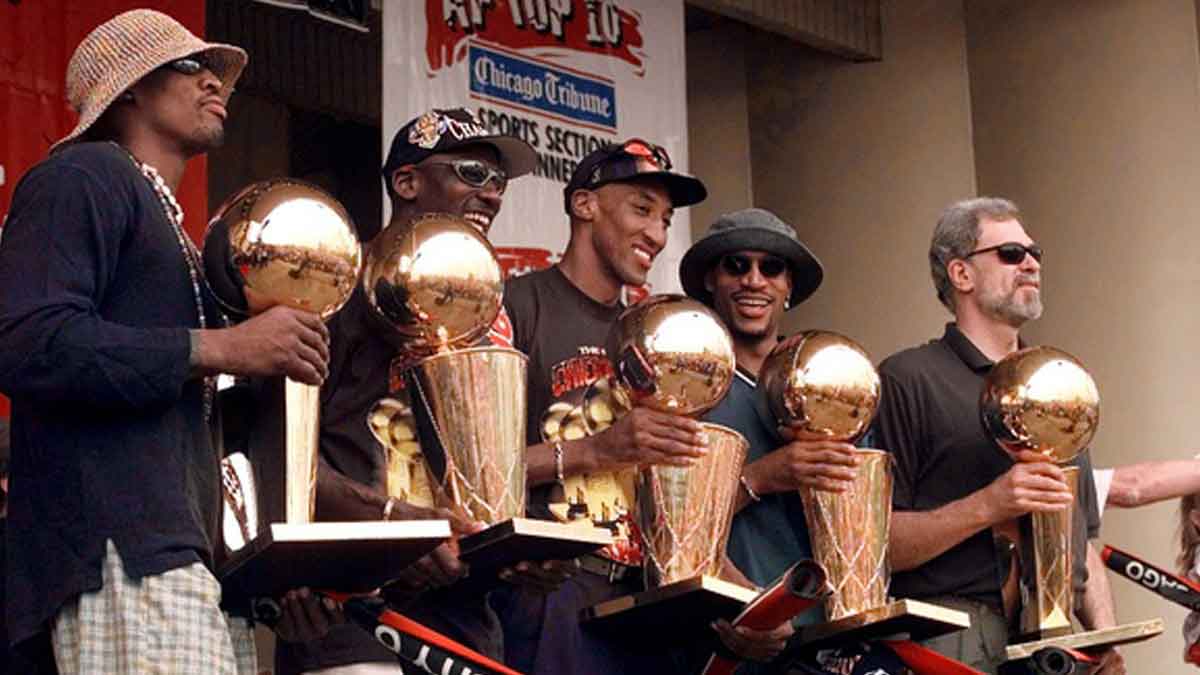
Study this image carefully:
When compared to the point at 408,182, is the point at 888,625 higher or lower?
lower

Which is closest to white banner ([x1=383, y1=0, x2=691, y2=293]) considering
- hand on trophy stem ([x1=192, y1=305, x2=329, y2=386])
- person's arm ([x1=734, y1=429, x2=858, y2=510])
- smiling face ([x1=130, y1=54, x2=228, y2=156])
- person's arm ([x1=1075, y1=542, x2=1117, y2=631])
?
person's arm ([x1=1075, y1=542, x2=1117, y2=631])

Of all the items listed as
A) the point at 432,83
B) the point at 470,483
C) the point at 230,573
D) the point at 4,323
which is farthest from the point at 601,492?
the point at 432,83

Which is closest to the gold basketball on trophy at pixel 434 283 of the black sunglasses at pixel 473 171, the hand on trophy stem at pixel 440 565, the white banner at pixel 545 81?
the hand on trophy stem at pixel 440 565

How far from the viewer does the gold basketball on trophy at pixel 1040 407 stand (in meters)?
5.09

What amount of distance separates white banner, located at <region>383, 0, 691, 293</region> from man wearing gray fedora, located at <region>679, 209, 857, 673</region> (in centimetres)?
182

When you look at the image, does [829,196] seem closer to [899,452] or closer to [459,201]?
[899,452]

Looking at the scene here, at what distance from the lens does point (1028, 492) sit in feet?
16.5

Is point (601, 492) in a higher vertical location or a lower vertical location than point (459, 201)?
lower

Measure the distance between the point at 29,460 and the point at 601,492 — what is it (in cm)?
127

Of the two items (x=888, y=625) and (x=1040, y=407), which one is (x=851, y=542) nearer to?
(x=888, y=625)

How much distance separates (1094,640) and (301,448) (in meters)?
2.04

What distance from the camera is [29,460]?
11.8 ft

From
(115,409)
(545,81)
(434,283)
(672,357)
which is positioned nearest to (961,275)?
(672,357)

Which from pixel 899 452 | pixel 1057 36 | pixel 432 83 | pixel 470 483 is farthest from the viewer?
pixel 1057 36
